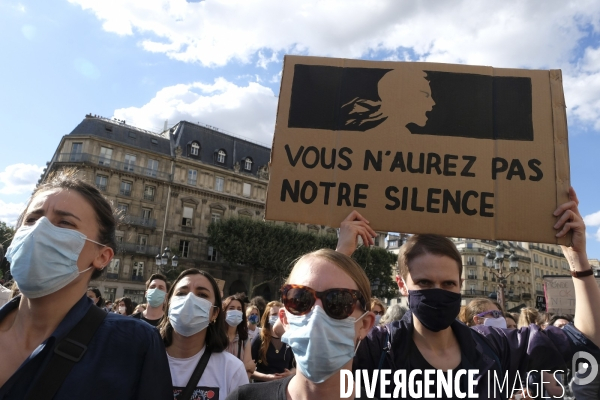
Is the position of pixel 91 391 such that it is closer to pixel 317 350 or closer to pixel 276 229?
pixel 317 350

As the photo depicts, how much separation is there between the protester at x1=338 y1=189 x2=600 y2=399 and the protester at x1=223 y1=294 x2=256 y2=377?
324 centimetres

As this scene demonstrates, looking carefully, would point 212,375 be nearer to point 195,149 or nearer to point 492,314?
point 492,314

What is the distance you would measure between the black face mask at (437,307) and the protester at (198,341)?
1481 millimetres

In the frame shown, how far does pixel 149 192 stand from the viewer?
131ft

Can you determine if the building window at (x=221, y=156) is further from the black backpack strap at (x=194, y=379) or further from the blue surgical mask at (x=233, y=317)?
the black backpack strap at (x=194, y=379)

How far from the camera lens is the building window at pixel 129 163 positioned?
38875mm

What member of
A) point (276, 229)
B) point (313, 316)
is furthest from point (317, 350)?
point (276, 229)

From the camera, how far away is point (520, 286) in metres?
73.0

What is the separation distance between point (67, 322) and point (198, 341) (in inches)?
64.6

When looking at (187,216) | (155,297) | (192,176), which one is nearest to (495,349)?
(155,297)

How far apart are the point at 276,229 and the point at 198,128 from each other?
14392 millimetres

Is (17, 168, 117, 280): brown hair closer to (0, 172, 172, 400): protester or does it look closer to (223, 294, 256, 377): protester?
(0, 172, 172, 400): protester

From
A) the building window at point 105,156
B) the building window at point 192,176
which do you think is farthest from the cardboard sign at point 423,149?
the building window at point 192,176

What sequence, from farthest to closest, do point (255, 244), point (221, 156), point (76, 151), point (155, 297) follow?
point (221, 156)
point (255, 244)
point (76, 151)
point (155, 297)
